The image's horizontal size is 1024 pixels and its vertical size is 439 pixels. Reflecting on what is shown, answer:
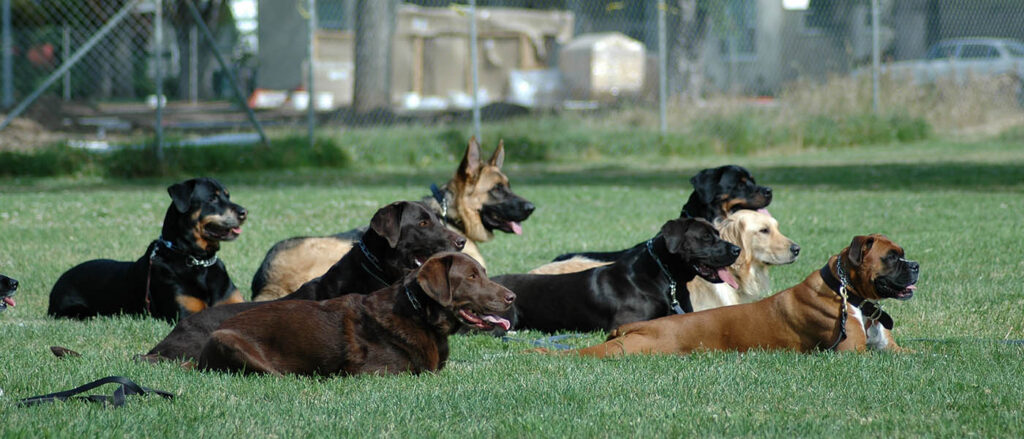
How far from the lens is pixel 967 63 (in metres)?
27.3

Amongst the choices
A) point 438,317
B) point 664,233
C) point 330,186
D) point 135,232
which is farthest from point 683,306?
point 330,186

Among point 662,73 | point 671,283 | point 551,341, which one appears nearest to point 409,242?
point 551,341

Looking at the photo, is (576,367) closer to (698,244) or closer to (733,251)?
(698,244)

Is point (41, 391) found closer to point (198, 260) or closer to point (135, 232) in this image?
point (198, 260)

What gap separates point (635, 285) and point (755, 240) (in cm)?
106

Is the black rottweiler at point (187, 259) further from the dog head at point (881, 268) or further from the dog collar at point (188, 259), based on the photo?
the dog head at point (881, 268)

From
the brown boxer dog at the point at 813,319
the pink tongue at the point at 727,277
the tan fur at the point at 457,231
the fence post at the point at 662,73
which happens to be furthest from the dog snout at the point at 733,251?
the fence post at the point at 662,73

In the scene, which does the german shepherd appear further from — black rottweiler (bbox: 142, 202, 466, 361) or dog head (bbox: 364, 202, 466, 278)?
dog head (bbox: 364, 202, 466, 278)

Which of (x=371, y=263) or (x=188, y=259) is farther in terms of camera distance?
(x=188, y=259)

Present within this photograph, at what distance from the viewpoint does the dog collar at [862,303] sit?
629 centimetres

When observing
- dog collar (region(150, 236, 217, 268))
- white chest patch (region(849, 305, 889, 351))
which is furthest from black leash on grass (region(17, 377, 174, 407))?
white chest patch (region(849, 305, 889, 351))

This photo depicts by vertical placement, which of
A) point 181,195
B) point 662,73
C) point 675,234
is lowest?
point 675,234

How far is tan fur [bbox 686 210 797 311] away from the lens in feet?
26.2

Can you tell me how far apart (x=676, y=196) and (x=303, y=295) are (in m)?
9.13
